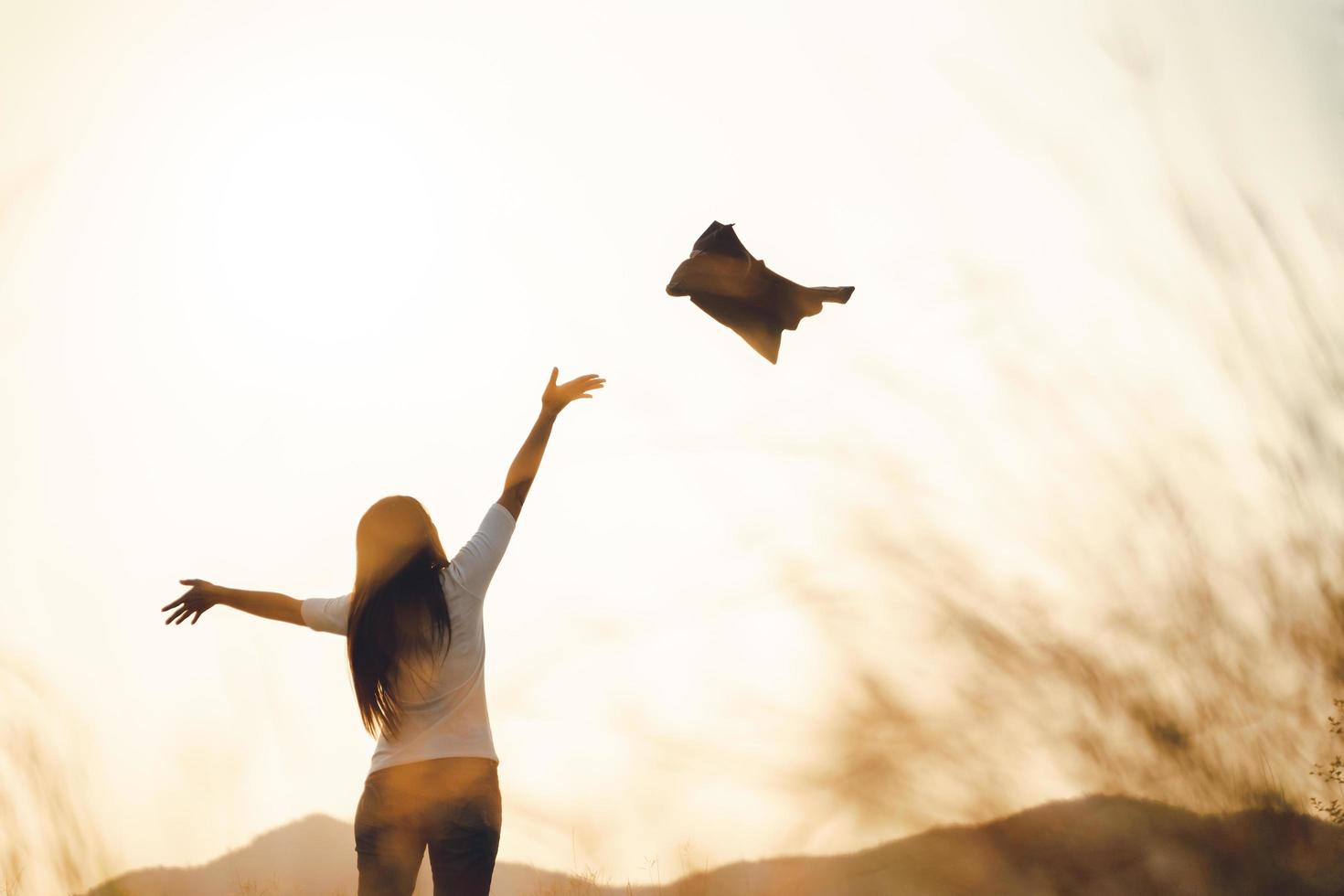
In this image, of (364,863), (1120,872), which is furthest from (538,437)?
(1120,872)

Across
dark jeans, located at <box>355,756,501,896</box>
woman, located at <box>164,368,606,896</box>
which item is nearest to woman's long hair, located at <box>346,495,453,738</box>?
woman, located at <box>164,368,606,896</box>

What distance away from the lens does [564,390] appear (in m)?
3.88

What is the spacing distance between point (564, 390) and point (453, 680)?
4.20 ft

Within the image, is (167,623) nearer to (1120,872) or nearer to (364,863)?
Answer: (364,863)

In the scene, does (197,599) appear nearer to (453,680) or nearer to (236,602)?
(236,602)

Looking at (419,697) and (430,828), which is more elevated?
(419,697)

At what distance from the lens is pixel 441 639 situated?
307 centimetres

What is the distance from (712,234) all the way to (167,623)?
479 centimetres

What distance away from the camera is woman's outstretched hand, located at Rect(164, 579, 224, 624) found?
3557mm

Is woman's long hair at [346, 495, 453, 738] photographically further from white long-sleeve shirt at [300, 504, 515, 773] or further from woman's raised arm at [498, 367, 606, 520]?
woman's raised arm at [498, 367, 606, 520]

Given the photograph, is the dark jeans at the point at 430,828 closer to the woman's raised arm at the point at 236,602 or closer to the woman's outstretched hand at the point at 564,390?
Answer: the woman's raised arm at the point at 236,602

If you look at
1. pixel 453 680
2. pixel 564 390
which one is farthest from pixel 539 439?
pixel 453 680

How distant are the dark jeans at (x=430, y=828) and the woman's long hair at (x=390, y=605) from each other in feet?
0.59

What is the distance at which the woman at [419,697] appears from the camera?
2922mm
